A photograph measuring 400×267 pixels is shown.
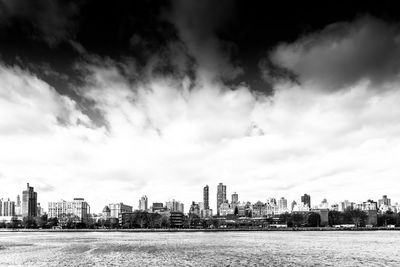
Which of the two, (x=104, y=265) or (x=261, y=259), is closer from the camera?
(x=104, y=265)

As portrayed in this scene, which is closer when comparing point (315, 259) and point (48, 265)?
point (48, 265)

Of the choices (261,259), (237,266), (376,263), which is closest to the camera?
(237,266)

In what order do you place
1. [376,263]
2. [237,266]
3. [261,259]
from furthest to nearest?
[261,259], [376,263], [237,266]

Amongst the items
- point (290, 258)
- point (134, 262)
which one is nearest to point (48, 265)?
point (134, 262)

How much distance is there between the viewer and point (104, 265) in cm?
6612

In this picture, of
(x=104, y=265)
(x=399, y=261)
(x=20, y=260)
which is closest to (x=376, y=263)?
(x=399, y=261)

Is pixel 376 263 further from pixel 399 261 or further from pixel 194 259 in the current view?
pixel 194 259

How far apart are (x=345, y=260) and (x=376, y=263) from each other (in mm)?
5328

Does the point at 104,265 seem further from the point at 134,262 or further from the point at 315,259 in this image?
the point at 315,259

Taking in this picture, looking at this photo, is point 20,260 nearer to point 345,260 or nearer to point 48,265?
point 48,265

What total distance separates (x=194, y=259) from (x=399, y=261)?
3212cm

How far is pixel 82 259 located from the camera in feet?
242

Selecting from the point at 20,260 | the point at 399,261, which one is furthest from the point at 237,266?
the point at 20,260

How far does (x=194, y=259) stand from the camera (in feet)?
242
